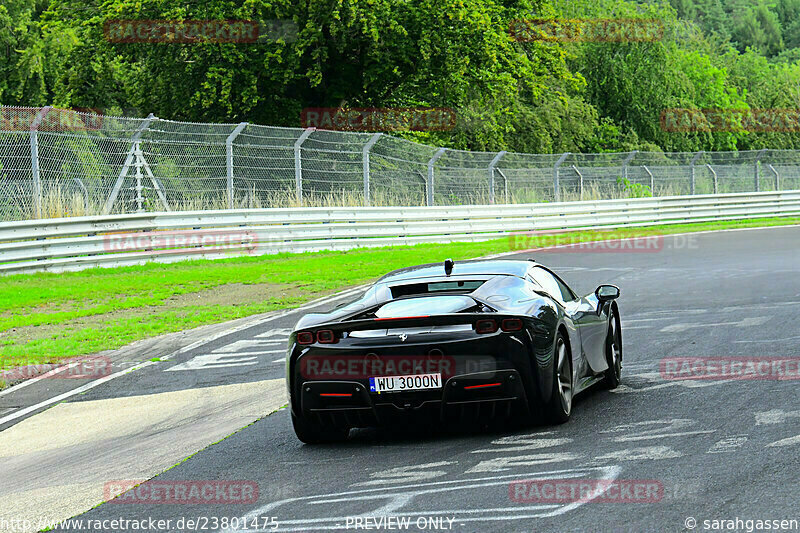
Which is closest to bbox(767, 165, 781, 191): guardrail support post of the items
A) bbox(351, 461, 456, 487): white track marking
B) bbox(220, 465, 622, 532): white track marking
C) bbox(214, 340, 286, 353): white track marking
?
bbox(214, 340, 286, 353): white track marking

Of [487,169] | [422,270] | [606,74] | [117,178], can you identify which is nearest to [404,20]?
[487,169]

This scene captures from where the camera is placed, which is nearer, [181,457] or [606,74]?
[181,457]

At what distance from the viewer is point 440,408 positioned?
679 centimetres

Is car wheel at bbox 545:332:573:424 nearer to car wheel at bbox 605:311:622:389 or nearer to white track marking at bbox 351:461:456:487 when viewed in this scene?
white track marking at bbox 351:461:456:487

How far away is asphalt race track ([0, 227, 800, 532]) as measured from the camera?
5.11m

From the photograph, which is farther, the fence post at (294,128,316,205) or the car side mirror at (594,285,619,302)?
the fence post at (294,128,316,205)

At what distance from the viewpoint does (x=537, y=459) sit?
20.4 feet

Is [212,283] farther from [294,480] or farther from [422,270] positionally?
[294,480]

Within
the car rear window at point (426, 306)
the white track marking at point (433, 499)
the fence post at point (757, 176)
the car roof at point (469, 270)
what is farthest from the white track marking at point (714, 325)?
the fence post at point (757, 176)

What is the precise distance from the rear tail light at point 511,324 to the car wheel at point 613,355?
189 centimetres

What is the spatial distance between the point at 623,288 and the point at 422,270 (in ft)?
29.5

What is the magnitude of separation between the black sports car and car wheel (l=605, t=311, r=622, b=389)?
1067 mm

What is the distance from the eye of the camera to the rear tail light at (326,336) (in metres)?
7.01

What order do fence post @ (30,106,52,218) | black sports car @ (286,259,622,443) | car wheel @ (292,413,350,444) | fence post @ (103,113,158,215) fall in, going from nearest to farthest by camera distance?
1. black sports car @ (286,259,622,443)
2. car wheel @ (292,413,350,444)
3. fence post @ (30,106,52,218)
4. fence post @ (103,113,158,215)
